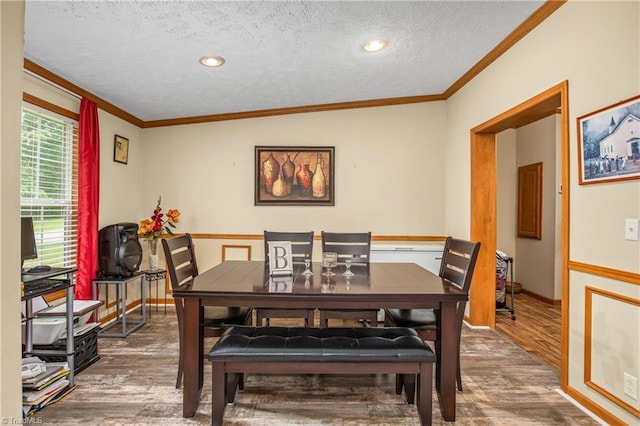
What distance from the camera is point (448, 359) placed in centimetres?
203

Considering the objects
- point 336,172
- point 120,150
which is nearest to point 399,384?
point 336,172

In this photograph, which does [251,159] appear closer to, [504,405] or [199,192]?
[199,192]

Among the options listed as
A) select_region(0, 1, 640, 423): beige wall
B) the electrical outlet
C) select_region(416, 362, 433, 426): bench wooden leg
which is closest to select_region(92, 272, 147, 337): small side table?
select_region(0, 1, 640, 423): beige wall

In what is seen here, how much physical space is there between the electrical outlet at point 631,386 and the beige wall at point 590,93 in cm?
5

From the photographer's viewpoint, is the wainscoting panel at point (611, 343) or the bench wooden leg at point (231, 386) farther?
the bench wooden leg at point (231, 386)

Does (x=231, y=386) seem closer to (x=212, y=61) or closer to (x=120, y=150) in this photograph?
(x=212, y=61)

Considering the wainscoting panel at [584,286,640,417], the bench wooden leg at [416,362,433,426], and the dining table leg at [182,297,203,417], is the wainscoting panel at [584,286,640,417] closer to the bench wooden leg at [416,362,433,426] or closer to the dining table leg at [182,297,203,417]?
the bench wooden leg at [416,362,433,426]

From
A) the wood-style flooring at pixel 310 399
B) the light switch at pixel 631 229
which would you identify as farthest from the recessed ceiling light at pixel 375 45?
the wood-style flooring at pixel 310 399

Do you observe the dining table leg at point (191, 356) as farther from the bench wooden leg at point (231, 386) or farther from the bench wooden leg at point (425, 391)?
the bench wooden leg at point (425, 391)

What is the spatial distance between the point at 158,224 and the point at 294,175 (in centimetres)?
166

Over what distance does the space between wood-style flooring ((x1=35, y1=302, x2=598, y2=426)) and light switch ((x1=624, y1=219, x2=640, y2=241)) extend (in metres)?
1.08

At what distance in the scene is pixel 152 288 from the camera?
Answer: 4.47 m

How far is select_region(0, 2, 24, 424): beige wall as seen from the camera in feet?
3.41

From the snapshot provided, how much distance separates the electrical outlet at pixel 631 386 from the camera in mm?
1848
